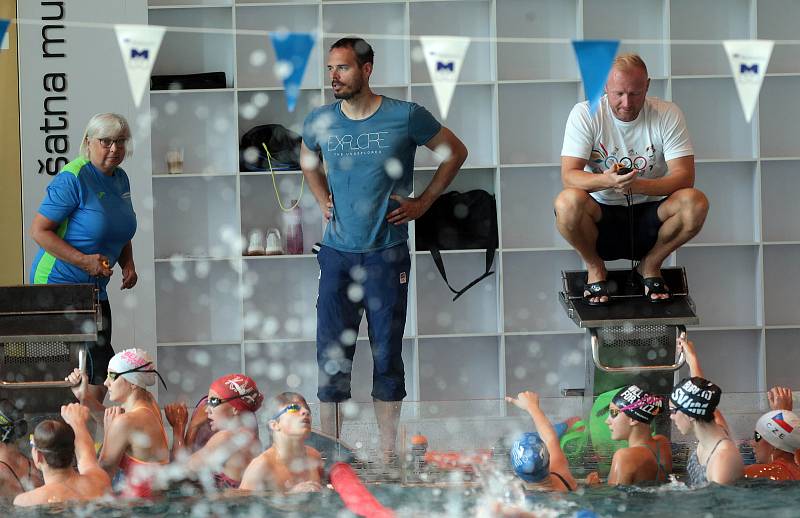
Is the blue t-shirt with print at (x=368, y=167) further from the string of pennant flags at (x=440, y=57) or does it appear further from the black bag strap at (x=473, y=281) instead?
the black bag strap at (x=473, y=281)

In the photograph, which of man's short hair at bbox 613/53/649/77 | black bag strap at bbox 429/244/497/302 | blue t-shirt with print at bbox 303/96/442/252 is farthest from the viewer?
black bag strap at bbox 429/244/497/302

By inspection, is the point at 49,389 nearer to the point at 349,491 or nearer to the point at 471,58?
the point at 349,491

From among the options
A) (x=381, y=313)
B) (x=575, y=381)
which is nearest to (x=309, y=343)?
(x=575, y=381)

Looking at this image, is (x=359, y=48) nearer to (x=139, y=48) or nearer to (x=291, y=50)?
(x=291, y=50)

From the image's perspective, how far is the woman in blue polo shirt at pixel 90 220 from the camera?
3756 mm

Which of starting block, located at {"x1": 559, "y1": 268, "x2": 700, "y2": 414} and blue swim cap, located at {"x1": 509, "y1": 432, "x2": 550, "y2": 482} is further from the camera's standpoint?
starting block, located at {"x1": 559, "y1": 268, "x2": 700, "y2": 414}

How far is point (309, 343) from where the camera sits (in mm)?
5621

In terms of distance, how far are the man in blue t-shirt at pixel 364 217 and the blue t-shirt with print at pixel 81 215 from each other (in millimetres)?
749

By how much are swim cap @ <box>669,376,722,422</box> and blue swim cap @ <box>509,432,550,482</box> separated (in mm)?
439

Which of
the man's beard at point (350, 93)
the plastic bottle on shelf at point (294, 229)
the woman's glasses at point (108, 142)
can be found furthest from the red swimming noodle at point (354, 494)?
the plastic bottle on shelf at point (294, 229)

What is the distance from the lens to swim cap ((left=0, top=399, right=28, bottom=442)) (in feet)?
10.7

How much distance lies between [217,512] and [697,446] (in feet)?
4.58

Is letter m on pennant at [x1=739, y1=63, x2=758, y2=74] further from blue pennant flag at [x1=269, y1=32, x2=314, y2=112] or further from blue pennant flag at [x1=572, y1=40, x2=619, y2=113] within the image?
blue pennant flag at [x1=269, y1=32, x2=314, y2=112]

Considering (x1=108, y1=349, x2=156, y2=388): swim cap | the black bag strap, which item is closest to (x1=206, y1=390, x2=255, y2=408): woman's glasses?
(x1=108, y1=349, x2=156, y2=388): swim cap
